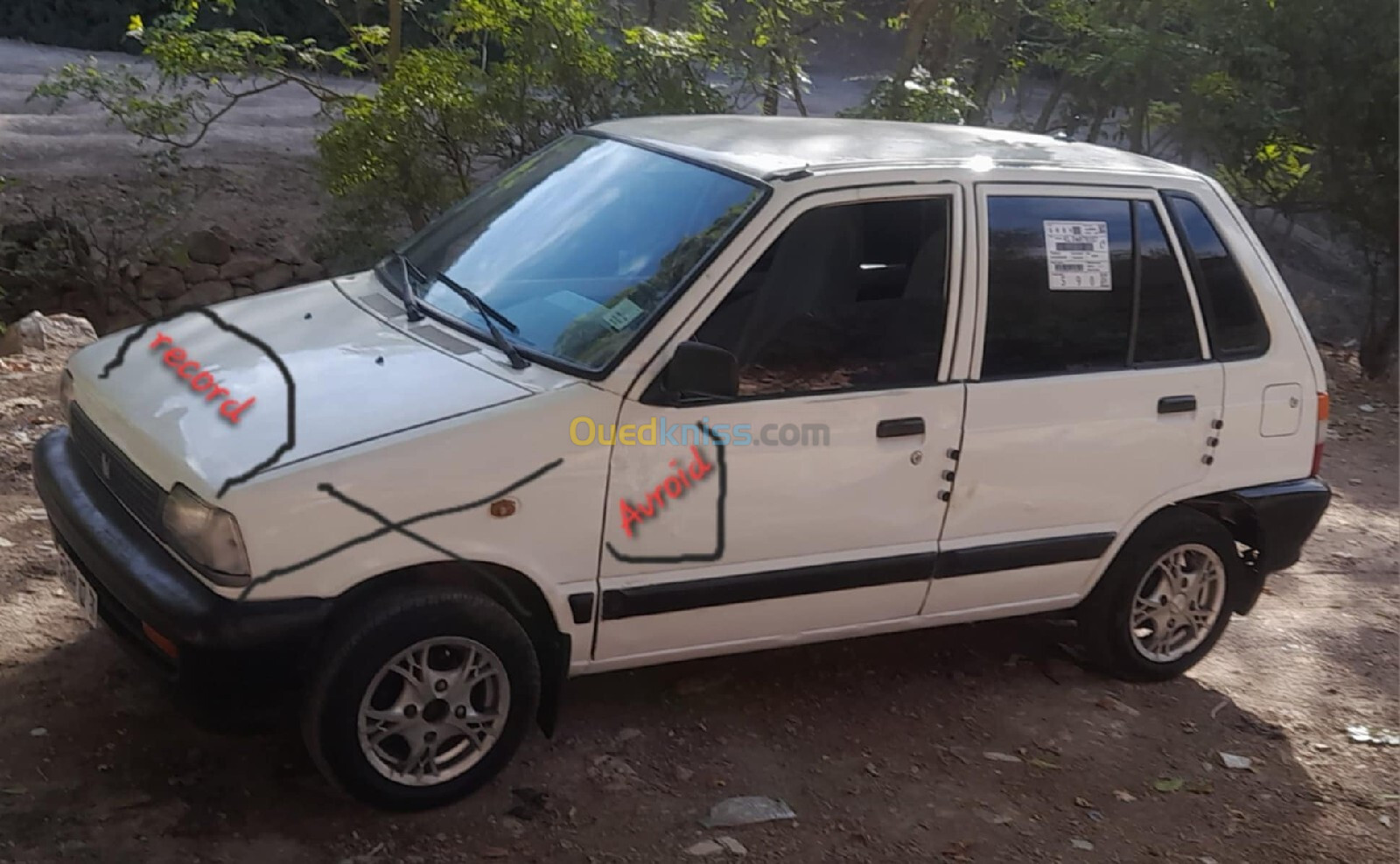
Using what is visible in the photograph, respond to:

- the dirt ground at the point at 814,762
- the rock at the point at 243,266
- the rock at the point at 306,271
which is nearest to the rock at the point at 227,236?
the rock at the point at 243,266

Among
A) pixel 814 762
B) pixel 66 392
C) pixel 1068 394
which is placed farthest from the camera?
pixel 1068 394

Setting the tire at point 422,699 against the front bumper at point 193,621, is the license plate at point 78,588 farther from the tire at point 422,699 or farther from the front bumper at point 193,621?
the tire at point 422,699

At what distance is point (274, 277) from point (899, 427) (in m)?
9.38

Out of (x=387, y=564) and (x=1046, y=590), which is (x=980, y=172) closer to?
(x=1046, y=590)

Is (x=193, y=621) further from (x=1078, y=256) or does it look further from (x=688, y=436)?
(x=1078, y=256)

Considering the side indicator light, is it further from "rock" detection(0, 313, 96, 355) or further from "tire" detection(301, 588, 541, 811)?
A: "rock" detection(0, 313, 96, 355)

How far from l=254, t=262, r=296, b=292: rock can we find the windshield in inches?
317

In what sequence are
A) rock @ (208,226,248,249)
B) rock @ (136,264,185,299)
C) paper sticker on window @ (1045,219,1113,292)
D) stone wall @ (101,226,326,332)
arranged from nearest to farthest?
paper sticker on window @ (1045,219,1113,292), stone wall @ (101,226,326,332), rock @ (136,264,185,299), rock @ (208,226,248,249)

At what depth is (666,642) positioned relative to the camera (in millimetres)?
3811

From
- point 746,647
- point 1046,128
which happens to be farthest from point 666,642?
point 1046,128

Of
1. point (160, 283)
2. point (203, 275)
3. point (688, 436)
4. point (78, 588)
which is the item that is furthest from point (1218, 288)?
point (203, 275)

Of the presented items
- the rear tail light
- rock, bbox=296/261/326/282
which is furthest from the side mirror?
rock, bbox=296/261/326/282

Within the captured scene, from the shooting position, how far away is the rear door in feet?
13.6

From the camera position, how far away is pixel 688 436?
143 inches
